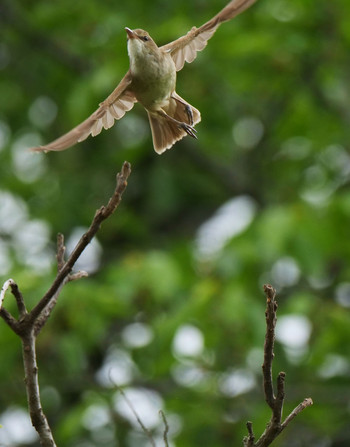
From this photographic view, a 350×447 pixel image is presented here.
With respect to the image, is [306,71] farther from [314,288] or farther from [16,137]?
[16,137]

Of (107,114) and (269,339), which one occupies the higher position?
(107,114)

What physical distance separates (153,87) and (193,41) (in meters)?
0.36

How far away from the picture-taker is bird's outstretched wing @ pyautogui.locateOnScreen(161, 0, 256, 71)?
243 cm

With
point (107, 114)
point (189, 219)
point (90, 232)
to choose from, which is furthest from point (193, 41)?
point (189, 219)

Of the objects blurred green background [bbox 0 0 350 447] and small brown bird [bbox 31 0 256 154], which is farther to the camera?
blurred green background [bbox 0 0 350 447]

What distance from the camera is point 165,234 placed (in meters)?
10.6

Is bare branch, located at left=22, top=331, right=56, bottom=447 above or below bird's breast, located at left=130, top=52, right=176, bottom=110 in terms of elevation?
below

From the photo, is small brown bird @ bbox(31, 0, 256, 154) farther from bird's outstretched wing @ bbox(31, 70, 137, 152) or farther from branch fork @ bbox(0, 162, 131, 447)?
branch fork @ bbox(0, 162, 131, 447)

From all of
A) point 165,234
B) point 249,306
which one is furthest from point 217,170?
point 249,306

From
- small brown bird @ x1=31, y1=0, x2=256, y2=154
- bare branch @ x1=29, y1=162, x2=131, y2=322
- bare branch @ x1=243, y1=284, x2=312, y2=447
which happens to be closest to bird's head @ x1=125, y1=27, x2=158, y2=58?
small brown bird @ x1=31, y1=0, x2=256, y2=154

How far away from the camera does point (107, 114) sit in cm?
246

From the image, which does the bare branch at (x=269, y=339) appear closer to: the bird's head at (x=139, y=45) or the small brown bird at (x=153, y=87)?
the small brown bird at (x=153, y=87)

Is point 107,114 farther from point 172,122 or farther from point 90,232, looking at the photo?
point 90,232

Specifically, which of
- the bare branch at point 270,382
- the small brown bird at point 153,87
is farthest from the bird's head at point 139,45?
the bare branch at point 270,382
